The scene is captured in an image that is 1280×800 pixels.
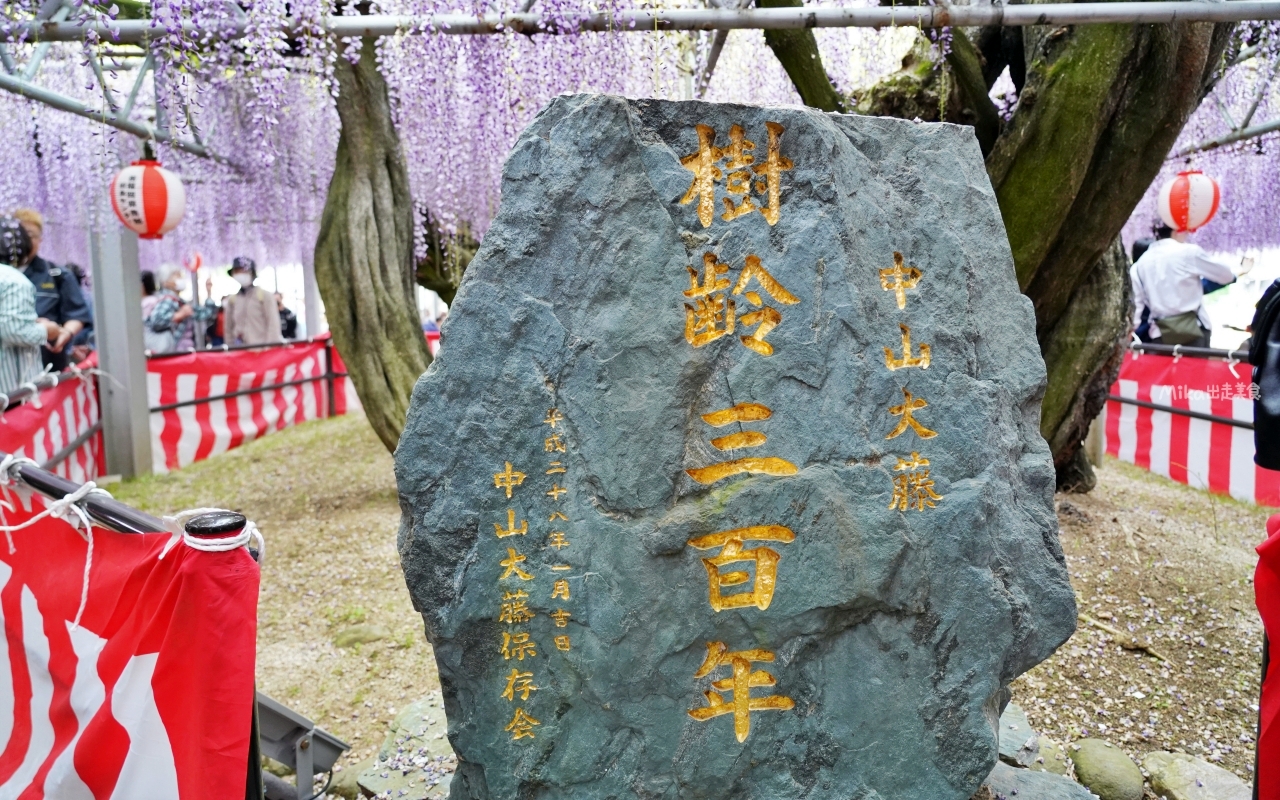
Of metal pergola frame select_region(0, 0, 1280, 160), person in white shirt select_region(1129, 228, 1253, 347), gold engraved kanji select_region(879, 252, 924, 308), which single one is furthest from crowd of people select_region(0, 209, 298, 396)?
person in white shirt select_region(1129, 228, 1253, 347)

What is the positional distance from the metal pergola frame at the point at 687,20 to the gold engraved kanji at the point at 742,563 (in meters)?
2.67

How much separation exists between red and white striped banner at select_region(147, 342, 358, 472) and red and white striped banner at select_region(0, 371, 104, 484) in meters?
0.55

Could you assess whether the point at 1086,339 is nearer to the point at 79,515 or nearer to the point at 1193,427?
the point at 1193,427

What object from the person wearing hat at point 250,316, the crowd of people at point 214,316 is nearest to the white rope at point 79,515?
the crowd of people at point 214,316

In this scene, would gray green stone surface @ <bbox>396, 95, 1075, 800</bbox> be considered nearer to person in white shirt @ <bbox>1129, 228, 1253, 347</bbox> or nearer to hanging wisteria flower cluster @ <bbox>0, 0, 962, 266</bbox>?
hanging wisteria flower cluster @ <bbox>0, 0, 962, 266</bbox>

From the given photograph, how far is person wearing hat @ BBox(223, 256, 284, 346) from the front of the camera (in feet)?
32.0

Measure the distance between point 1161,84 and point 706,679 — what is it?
3.33m

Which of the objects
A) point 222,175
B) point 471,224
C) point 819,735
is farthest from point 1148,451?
point 222,175

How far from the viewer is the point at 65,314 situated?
6316 millimetres

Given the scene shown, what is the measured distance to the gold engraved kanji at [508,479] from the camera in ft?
7.11

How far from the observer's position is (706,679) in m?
2.21

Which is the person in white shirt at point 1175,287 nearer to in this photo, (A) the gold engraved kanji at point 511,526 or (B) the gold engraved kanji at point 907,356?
(B) the gold engraved kanji at point 907,356

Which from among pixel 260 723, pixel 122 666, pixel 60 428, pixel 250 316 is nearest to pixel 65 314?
pixel 60 428

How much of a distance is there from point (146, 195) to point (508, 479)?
4.78 metres
